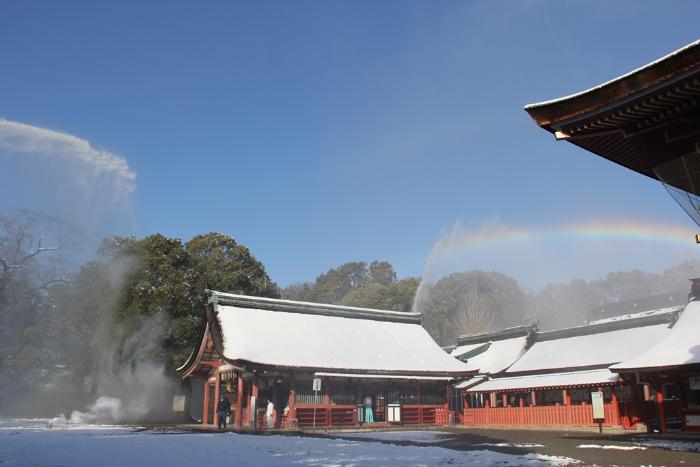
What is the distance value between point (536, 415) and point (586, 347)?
554 cm

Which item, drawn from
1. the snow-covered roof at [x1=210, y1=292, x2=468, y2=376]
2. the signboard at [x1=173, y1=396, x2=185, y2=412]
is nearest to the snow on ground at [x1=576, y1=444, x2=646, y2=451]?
the snow-covered roof at [x1=210, y1=292, x2=468, y2=376]

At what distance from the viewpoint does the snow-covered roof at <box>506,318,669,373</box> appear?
31406 mm

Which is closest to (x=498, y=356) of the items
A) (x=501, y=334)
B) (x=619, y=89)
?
(x=501, y=334)

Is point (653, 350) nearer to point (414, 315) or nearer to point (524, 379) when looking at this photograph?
point (524, 379)

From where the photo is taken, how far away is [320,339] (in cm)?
3328

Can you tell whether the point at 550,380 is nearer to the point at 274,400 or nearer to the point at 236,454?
the point at 274,400

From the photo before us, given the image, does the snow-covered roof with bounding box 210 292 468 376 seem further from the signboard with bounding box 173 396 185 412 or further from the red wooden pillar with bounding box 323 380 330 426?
the signboard with bounding box 173 396 185 412

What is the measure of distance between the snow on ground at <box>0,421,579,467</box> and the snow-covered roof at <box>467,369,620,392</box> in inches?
650

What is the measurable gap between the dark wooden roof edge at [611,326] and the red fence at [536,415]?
6925 mm

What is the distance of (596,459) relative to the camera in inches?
524

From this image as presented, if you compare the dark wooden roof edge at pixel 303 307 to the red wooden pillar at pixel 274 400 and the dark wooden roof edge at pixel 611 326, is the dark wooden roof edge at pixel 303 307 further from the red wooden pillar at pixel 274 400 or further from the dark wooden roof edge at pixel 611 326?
the dark wooden roof edge at pixel 611 326

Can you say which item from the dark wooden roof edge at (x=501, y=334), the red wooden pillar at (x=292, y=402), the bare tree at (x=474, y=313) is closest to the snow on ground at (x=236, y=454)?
the red wooden pillar at (x=292, y=402)

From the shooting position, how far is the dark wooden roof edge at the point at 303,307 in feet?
109

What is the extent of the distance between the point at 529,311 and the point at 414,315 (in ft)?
195
